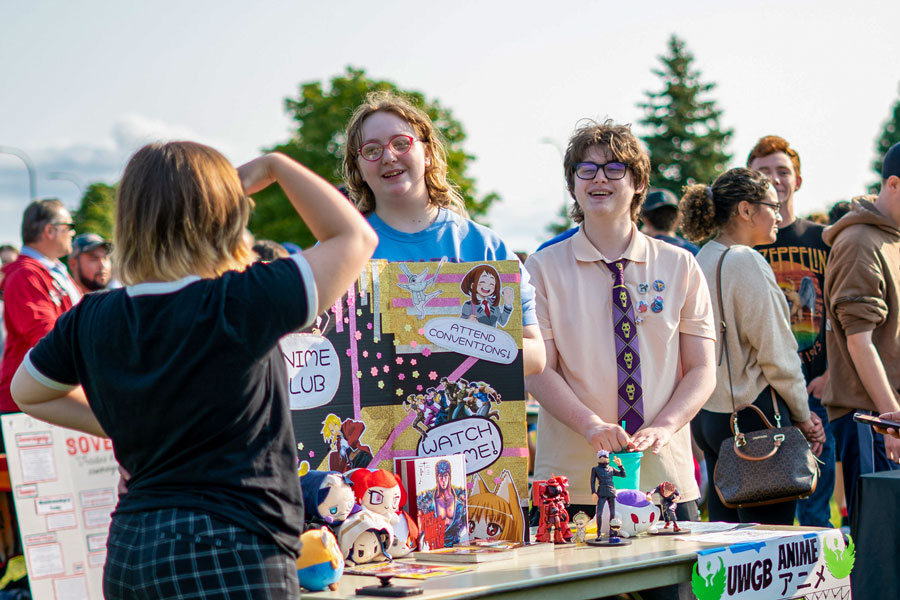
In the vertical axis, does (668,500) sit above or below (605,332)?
below

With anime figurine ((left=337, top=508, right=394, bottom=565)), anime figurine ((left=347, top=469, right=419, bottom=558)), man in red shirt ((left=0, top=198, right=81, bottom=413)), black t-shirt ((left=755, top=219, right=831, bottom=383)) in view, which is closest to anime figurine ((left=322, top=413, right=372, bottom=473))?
anime figurine ((left=347, top=469, right=419, bottom=558))

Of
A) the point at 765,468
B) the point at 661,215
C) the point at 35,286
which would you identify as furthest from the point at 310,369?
the point at 661,215

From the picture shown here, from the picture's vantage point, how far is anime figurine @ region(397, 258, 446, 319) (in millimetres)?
2691

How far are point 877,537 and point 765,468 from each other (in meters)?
0.55

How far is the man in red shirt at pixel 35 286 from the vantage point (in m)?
5.56

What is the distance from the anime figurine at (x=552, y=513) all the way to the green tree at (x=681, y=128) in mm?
35702

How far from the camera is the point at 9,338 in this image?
5.64 meters

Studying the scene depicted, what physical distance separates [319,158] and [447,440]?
33.3m

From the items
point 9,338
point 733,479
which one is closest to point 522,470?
point 733,479

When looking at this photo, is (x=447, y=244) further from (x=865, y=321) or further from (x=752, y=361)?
(x=865, y=321)

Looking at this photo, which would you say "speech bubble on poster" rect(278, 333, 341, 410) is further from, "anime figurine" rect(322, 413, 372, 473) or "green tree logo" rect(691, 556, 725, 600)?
"green tree logo" rect(691, 556, 725, 600)

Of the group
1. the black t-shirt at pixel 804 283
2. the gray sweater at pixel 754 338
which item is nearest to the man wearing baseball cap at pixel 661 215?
the black t-shirt at pixel 804 283

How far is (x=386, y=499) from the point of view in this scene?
2.39 m

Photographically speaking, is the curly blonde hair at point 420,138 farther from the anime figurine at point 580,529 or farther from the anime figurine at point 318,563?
the anime figurine at point 318,563
